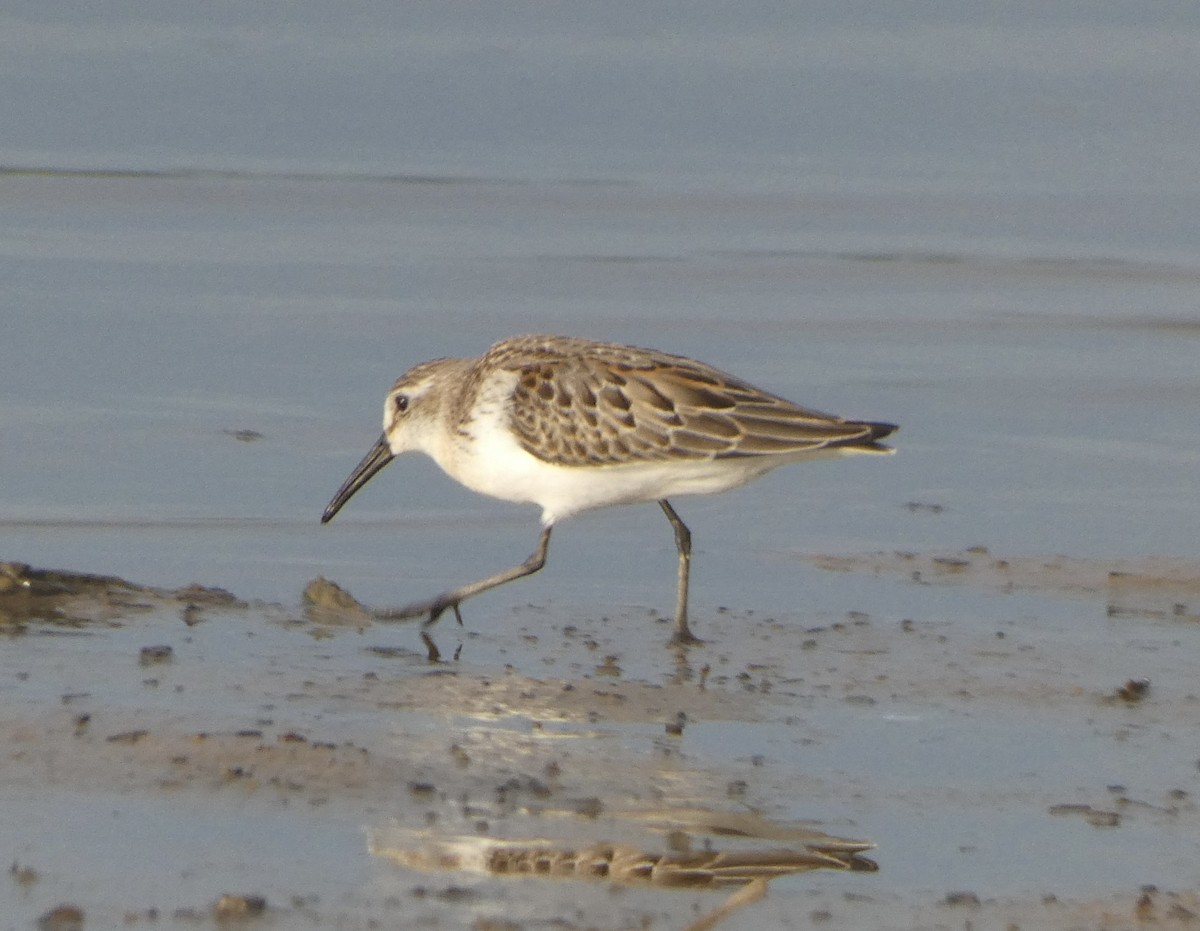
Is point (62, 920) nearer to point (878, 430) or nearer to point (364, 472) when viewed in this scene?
point (878, 430)

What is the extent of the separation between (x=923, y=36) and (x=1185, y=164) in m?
4.02

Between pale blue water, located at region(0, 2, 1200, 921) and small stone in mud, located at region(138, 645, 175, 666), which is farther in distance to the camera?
pale blue water, located at region(0, 2, 1200, 921)

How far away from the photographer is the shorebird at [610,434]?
325 inches

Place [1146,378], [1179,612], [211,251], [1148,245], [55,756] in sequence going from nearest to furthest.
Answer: [55,756]
[1179,612]
[1146,378]
[211,251]
[1148,245]

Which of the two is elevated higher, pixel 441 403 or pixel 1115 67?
pixel 1115 67

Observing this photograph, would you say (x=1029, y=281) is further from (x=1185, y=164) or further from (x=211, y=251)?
(x=211, y=251)

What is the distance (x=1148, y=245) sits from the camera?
53.4 feet

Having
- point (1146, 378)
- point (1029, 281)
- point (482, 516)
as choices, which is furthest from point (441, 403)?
point (1029, 281)

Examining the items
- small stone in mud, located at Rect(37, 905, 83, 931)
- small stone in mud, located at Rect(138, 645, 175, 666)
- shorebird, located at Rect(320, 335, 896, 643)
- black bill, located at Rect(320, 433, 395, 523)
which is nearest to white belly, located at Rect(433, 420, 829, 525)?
shorebird, located at Rect(320, 335, 896, 643)

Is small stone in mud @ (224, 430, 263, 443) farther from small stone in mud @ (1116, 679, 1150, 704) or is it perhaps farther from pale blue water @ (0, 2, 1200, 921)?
small stone in mud @ (1116, 679, 1150, 704)

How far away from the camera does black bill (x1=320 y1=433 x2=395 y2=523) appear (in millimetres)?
9391

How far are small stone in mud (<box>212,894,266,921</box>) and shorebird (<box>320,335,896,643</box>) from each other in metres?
3.03

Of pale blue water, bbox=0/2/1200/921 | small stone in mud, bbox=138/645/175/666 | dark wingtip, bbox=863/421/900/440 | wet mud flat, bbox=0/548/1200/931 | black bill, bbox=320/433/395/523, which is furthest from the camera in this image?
pale blue water, bbox=0/2/1200/921

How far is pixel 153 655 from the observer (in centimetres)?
729
